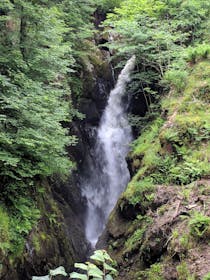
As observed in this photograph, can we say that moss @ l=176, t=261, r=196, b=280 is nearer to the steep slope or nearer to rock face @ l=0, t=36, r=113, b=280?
the steep slope

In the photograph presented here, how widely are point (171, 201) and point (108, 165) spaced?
6.52m

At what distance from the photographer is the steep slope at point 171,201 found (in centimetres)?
509

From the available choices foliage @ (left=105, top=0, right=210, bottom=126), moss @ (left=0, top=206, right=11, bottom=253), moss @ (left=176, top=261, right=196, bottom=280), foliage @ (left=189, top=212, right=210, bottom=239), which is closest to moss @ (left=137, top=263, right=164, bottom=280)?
moss @ (left=176, top=261, right=196, bottom=280)

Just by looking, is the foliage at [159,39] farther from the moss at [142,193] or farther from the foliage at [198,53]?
the moss at [142,193]

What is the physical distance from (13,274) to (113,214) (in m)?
3.58

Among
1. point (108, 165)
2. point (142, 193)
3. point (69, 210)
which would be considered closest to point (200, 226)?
point (142, 193)

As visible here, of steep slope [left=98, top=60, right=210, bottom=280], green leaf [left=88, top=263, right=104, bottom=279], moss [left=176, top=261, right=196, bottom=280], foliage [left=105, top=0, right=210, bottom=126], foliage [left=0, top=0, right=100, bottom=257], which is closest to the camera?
green leaf [left=88, top=263, right=104, bottom=279]

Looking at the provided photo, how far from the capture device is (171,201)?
6.34 m

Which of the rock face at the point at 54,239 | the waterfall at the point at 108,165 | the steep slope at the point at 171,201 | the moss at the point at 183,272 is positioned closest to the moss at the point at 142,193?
the steep slope at the point at 171,201

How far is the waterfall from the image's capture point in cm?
1152

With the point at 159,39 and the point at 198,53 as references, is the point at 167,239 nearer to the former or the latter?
Answer: the point at 198,53

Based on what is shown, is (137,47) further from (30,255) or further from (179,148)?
(30,255)

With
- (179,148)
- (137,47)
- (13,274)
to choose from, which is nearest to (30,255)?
(13,274)

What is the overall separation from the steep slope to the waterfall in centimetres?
267
